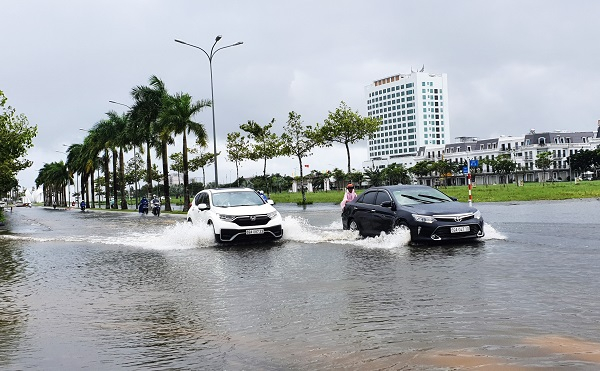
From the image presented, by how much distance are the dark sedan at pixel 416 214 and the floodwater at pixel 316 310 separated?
578mm

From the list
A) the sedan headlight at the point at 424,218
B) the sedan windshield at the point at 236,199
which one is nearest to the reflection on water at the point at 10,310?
the sedan windshield at the point at 236,199

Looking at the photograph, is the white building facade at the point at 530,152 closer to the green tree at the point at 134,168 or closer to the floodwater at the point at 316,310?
the green tree at the point at 134,168

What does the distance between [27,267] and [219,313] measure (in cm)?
745

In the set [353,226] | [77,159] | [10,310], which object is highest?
[77,159]

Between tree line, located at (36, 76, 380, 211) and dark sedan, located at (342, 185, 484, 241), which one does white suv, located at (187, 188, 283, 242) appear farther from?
tree line, located at (36, 76, 380, 211)

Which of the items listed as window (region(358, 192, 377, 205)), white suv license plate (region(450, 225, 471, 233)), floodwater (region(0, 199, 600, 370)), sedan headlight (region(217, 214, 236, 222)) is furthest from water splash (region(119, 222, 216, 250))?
white suv license plate (region(450, 225, 471, 233))

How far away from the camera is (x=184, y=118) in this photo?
48.5m

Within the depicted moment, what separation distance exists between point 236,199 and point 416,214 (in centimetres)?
550

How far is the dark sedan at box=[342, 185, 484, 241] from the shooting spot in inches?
543

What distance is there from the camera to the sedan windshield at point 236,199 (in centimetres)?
1703

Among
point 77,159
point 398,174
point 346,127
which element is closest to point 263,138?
point 346,127

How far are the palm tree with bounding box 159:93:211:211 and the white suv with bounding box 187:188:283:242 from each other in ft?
101

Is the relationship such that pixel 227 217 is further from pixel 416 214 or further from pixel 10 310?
pixel 10 310

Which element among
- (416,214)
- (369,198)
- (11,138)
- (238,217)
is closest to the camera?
(416,214)
